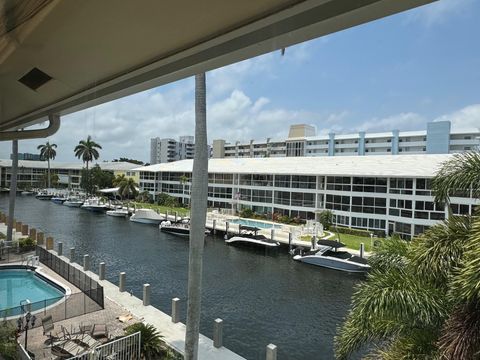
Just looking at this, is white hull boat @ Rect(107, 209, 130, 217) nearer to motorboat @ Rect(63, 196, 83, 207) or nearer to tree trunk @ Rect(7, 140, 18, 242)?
motorboat @ Rect(63, 196, 83, 207)

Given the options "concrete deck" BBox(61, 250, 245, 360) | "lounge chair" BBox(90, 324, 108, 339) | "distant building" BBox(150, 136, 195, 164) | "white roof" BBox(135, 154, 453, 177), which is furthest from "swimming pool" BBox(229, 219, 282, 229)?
"distant building" BBox(150, 136, 195, 164)

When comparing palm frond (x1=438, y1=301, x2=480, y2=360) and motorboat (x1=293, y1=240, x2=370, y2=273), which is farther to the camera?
motorboat (x1=293, y1=240, x2=370, y2=273)

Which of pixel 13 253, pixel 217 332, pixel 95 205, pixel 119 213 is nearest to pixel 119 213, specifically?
pixel 119 213

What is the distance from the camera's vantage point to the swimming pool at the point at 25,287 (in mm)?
12498

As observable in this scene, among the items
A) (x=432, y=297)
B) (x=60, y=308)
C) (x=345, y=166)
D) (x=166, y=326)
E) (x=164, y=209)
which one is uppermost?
(x=345, y=166)

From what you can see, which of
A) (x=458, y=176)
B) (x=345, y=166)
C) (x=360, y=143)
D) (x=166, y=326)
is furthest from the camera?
(x=360, y=143)

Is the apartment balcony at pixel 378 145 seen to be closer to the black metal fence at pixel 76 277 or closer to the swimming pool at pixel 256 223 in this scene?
the swimming pool at pixel 256 223

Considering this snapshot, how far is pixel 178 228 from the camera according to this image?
30672 mm

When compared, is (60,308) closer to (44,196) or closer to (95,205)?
(95,205)

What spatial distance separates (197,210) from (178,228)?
23375 millimetres

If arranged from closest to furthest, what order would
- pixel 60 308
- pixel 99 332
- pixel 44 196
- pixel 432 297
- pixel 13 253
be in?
pixel 432 297, pixel 99 332, pixel 60 308, pixel 13 253, pixel 44 196

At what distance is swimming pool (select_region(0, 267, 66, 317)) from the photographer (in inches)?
492

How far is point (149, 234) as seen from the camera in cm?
3073

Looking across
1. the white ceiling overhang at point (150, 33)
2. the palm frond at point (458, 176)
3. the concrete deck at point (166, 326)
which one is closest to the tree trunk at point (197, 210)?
the concrete deck at point (166, 326)
